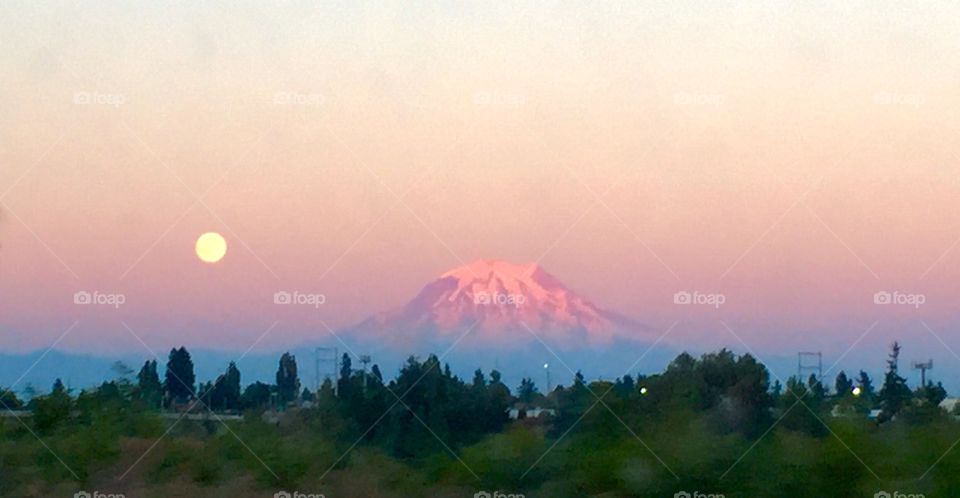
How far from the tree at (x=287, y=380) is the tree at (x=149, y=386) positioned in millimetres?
1188

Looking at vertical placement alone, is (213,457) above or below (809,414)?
below

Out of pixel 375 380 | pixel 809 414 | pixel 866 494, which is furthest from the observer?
pixel 375 380

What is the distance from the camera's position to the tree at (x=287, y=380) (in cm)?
1173

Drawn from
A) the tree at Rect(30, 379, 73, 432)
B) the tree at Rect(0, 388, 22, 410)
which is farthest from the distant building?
the tree at Rect(0, 388, 22, 410)

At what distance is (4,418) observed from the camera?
472 inches

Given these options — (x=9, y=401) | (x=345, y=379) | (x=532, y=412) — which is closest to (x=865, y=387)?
(x=532, y=412)

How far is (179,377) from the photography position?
12.0m

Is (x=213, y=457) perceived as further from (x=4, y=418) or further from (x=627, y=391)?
(x=627, y=391)

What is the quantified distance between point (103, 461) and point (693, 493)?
17.4 feet

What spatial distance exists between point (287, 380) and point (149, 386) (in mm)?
1366

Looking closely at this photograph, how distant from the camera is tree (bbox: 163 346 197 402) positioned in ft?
38.9

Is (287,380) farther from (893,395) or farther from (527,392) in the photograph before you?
(893,395)

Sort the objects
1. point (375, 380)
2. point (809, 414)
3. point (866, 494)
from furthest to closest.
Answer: point (375, 380), point (809, 414), point (866, 494)

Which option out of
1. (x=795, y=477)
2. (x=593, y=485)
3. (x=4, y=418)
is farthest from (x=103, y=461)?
(x=795, y=477)
